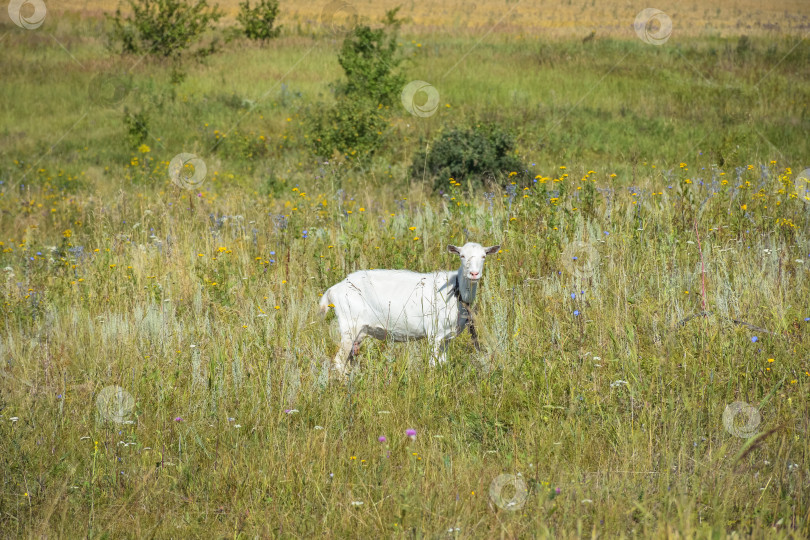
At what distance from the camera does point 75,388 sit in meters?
4.55

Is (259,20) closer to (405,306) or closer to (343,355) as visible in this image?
(405,306)

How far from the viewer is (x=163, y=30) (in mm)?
25344

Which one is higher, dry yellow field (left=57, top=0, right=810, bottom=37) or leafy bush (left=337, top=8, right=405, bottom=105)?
dry yellow field (left=57, top=0, right=810, bottom=37)

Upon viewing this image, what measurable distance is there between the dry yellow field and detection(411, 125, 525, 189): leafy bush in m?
21.0

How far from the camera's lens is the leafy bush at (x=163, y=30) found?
25.1 meters

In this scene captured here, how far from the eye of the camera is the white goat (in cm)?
492

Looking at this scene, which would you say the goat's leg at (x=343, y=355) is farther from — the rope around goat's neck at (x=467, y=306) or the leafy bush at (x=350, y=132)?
the leafy bush at (x=350, y=132)

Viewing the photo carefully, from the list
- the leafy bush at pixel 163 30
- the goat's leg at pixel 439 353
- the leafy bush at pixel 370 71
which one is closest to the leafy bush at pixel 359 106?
the leafy bush at pixel 370 71

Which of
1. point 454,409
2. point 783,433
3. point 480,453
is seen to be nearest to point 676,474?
point 783,433

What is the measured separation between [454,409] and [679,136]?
1291cm

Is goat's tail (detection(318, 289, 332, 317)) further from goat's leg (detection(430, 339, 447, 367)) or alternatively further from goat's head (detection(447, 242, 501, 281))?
goat's head (detection(447, 242, 501, 281))

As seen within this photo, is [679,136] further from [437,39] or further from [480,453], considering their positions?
[437,39]

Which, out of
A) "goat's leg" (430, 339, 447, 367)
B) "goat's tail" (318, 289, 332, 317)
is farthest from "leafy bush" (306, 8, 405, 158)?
"goat's leg" (430, 339, 447, 367)

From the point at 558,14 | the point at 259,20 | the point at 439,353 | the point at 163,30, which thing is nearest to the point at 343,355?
the point at 439,353
